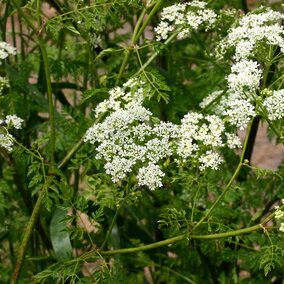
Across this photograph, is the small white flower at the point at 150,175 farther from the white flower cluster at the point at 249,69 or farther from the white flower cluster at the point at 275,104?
the white flower cluster at the point at 275,104

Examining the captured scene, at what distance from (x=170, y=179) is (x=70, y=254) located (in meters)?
0.66

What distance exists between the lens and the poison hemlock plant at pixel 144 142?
2.49m

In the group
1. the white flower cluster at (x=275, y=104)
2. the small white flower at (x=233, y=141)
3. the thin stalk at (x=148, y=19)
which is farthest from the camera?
the thin stalk at (x=148, y=19)

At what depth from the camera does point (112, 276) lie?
2.63m

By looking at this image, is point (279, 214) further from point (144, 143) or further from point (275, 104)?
point (144, 143)

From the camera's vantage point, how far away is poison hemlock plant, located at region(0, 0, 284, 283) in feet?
8.18

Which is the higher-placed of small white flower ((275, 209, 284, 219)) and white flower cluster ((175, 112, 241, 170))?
white flower cluster ((175, 112, 241, 170))

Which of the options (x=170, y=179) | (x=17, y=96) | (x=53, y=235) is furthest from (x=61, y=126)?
(x=170, y=179)

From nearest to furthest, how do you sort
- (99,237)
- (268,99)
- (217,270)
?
1. (268,99)
2. (99,237)
3. (217,270)

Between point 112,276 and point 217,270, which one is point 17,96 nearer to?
point 112,276

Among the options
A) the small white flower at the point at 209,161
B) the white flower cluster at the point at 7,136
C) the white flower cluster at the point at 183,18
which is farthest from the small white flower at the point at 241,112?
the white flower cluster at the point at 7,136

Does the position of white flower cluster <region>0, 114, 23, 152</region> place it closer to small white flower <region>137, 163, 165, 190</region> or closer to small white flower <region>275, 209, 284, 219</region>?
small white flower <region>137, 163, 165, 190</region>

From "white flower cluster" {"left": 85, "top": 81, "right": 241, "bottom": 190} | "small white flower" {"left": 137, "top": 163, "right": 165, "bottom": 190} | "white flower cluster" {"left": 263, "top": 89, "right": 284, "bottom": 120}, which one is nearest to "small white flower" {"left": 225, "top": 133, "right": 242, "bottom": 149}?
"white flower cluster" {"left": 85, "top": 81, "right": 241, "bottom": 190}

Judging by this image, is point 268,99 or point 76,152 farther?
point 76,152
